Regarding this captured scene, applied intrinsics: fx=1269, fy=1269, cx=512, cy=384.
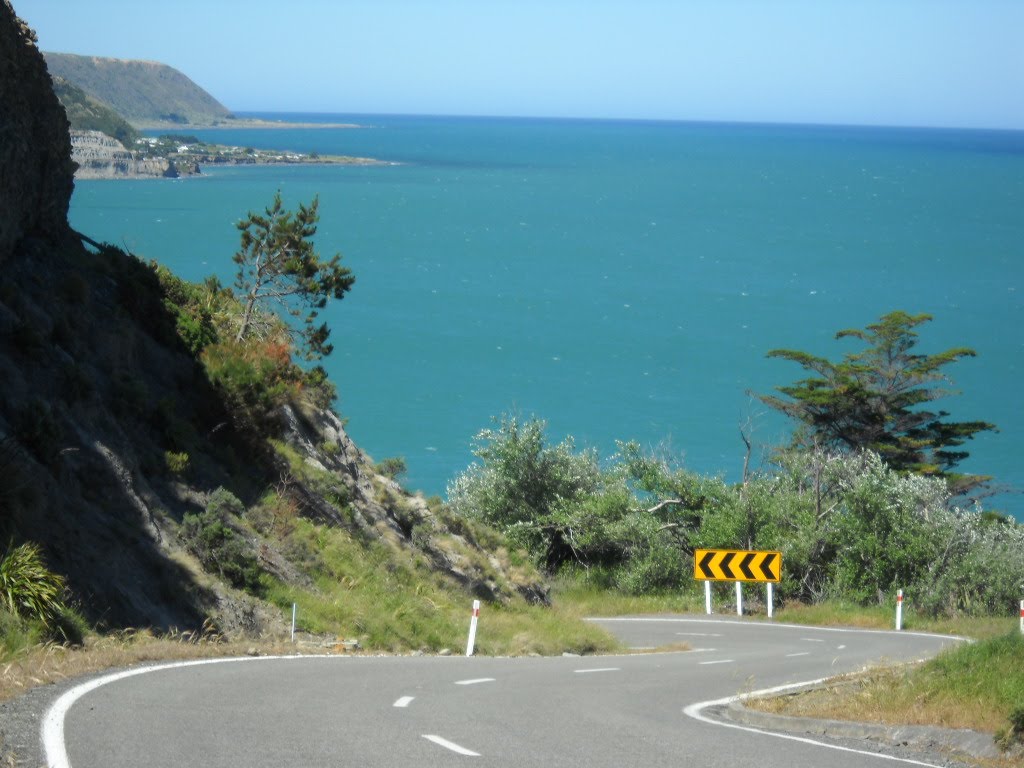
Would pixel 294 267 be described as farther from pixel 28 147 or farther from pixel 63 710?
pixel 63 710

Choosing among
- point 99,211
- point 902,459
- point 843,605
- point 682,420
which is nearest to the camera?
point 843,605

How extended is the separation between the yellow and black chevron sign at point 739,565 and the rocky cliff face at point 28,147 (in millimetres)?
14818

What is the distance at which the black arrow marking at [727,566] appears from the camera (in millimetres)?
27016

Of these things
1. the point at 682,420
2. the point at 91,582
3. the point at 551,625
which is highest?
the point at 91,582

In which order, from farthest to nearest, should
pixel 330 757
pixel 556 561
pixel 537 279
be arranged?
1. pixel 537 279
2. pixel 556 561
3. pixel 330 757

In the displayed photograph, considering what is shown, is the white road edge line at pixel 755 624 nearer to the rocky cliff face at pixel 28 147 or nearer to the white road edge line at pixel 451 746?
the rocky cliff face at pixel 28 147

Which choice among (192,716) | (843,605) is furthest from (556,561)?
(192,716)

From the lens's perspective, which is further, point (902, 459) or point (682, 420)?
point (682, 420)

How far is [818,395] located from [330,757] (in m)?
49.0

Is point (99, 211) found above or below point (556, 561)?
above

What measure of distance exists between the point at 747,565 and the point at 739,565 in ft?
0.56

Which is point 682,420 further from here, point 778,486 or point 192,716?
point 192,716

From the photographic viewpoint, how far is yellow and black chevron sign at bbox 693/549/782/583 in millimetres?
26500

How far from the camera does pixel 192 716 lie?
8508 millimetres
